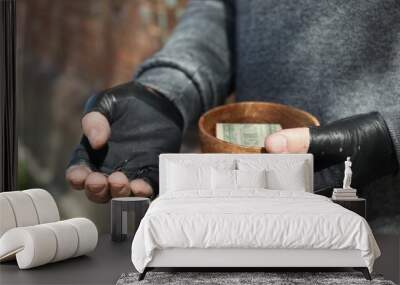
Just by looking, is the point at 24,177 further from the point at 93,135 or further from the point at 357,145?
the point at 357,145

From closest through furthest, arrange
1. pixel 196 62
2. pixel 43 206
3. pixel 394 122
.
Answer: pixel 43 206 → pixel 394 122 → pixel 196 62

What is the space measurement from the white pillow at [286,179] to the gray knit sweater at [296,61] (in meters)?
0.49

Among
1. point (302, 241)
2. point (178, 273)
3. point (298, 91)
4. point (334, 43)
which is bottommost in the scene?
point (178, 273)

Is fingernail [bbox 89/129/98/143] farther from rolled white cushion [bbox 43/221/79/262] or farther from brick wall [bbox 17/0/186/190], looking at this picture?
rolled white cushion [bbox 43/221/79/262]

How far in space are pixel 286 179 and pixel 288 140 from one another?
0.42 m

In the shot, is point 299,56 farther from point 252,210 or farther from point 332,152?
point 252,210

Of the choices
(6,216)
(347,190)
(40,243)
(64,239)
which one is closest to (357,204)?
(347,190)

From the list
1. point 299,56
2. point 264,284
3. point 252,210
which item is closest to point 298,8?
point 299,56

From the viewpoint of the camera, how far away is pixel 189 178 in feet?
15.0

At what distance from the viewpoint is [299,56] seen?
511 cm

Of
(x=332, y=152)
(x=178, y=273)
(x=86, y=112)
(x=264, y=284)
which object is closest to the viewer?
(x=264, y=284)

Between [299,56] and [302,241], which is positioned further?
[299,56]

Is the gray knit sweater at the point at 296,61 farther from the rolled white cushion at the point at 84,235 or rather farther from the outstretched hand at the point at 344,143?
the rolled white cushion at the point at 84,235

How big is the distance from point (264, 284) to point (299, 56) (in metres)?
2.16
